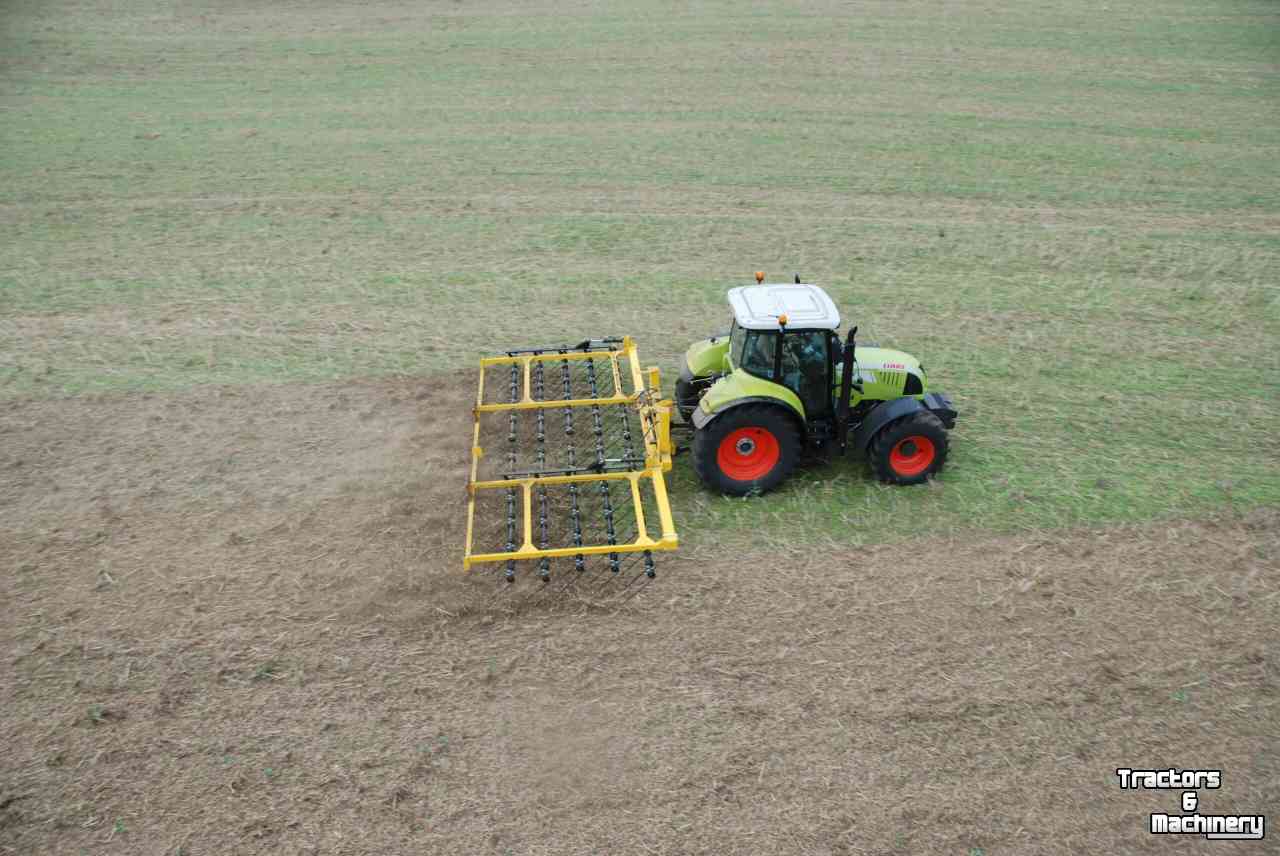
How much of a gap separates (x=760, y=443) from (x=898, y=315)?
16.0 ft

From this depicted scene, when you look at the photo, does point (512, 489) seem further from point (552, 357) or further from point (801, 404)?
point (801, 404)

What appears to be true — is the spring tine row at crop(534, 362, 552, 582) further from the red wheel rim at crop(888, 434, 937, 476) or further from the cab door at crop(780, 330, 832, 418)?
the red wheel rim at crop(888, 434, 937, 476)

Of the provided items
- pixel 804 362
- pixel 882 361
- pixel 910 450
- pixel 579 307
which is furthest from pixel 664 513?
pixel 579 307

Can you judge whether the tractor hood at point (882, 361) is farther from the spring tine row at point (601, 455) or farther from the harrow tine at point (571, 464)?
the harrow tine at point (571, 464)

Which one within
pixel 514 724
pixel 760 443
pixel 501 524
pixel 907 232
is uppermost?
pixel 907 232

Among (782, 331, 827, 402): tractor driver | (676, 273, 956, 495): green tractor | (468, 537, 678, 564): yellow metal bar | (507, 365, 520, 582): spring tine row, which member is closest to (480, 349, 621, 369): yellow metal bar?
(507, 365, 520, 582): spring tine row

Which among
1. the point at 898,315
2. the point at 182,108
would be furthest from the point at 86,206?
the point at 898,315

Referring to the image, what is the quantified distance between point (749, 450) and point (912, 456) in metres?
1.68

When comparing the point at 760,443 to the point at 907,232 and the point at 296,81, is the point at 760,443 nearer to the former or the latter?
the point at 907,232

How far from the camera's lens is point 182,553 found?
9602 millimetres

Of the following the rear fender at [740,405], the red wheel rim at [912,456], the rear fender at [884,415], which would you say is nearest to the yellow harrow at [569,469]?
the rear fender at [740,405]

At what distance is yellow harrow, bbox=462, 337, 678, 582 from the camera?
9.13 m

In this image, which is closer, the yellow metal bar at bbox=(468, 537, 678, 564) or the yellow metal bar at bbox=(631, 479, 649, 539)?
the yellow metal bar at bbox=(468, 537, 678, 564)

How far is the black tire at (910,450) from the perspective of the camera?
9828 millimetres
